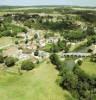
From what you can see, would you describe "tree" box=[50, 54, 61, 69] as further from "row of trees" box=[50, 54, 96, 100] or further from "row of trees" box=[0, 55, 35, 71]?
"row of trees" box=[50, 54, 96, 100]

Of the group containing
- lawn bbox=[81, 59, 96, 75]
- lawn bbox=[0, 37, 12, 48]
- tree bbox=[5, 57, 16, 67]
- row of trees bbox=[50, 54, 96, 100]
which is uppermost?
row of trees bbox=[50, 54, 96, 100]

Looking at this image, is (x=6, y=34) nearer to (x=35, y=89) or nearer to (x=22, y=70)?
(x=22, y=70)

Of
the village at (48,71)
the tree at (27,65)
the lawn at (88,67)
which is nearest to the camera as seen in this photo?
the village at (48,71)

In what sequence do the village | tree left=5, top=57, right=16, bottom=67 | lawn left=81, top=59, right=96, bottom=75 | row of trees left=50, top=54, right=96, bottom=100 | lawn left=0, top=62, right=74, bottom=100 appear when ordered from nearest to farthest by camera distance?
lawn left=0, top=62, right=74, bottom=100
row of trees left=50, top=54, right=96, bottom=100
the village
lawn left=81, top=59, right=96, bottom=75
tree left=5, top=57, right=16, bottom=67

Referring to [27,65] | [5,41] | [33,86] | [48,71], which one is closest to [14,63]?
[27,65]

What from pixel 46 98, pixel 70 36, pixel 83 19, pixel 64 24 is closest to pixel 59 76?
pixel 46 98

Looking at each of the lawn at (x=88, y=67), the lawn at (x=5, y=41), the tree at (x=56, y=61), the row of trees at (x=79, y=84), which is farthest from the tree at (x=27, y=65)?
the lawn at (x=5, y=41)

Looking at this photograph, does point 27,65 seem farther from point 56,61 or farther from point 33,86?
point 33,86

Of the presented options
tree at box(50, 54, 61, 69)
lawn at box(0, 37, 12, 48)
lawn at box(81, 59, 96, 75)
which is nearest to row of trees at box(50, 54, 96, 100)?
lawn at box(81, 59, 96, 75)

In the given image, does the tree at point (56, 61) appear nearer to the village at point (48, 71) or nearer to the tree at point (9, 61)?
the village at point (48, 71)
